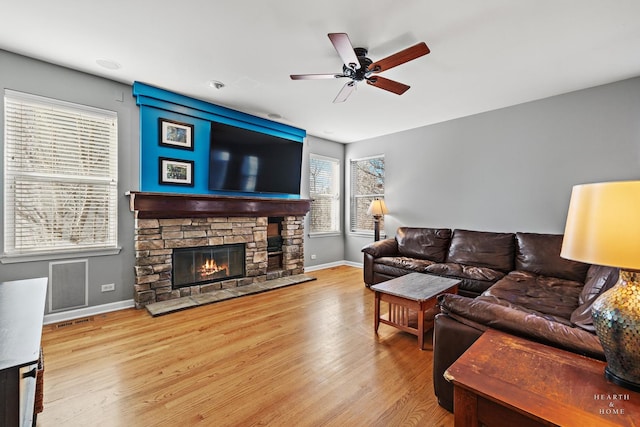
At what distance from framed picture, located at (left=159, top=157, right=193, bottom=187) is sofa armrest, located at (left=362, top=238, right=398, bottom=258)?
275 centimetres

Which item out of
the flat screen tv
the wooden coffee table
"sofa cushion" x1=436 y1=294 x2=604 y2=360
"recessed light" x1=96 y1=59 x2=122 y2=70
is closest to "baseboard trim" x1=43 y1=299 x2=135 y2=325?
the flat screen tv

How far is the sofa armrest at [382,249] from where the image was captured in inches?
171

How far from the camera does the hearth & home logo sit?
2.83ft

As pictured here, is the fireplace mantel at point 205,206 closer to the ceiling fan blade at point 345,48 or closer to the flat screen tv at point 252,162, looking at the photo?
the flat screen tv at point 252,162

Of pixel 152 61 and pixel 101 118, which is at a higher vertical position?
pixel 152 61

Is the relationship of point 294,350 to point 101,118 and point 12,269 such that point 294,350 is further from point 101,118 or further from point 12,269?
point 101,118

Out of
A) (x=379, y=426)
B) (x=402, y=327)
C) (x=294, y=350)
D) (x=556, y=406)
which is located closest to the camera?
(x=556, y=406)

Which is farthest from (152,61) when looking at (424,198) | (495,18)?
(424,198)

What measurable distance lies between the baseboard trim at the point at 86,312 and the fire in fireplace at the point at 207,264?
566 mm

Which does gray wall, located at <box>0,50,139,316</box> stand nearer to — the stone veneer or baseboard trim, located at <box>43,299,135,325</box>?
baseboard trim, located at <box>43,299,135,325</box>

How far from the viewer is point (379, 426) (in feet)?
5.10

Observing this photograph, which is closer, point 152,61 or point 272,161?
point 152,61

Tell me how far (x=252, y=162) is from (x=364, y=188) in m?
2.50

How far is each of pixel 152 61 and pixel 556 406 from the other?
3702 mm
